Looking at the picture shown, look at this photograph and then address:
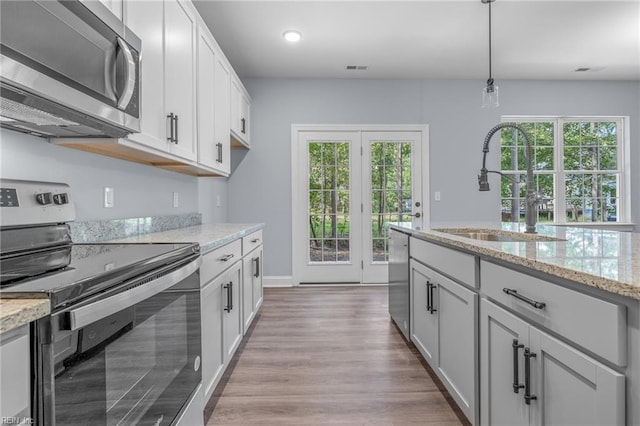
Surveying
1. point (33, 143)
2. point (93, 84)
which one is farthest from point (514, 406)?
point (33, 143)

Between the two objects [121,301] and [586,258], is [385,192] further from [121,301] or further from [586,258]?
[121,301]

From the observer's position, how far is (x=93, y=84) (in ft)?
3.71

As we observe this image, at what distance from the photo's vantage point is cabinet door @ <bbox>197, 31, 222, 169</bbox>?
2418 millimetres

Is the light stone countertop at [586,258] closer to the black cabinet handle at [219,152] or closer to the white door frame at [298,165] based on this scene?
the black cabinet handle at [219,152]

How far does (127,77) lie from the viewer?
1.25 m

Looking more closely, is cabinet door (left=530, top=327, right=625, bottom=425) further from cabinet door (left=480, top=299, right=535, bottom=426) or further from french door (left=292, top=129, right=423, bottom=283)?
french door (left=292, top=129, right=423, bottom=283)

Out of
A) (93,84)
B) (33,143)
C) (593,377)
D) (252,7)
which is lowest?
(593,377)

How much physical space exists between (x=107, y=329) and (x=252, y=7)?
2812 millimetres

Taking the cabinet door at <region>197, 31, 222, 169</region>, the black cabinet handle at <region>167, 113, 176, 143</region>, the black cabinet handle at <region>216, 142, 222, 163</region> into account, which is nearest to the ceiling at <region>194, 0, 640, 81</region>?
the cabinet door at <region>197, 31, 222, 169</region>

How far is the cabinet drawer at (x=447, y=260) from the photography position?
1506 millimetres

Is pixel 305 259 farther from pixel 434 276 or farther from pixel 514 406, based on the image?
pixel 514 406

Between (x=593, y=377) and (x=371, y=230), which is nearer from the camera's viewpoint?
(x=593, y=377)

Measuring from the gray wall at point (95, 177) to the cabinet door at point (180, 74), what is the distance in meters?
0.36
